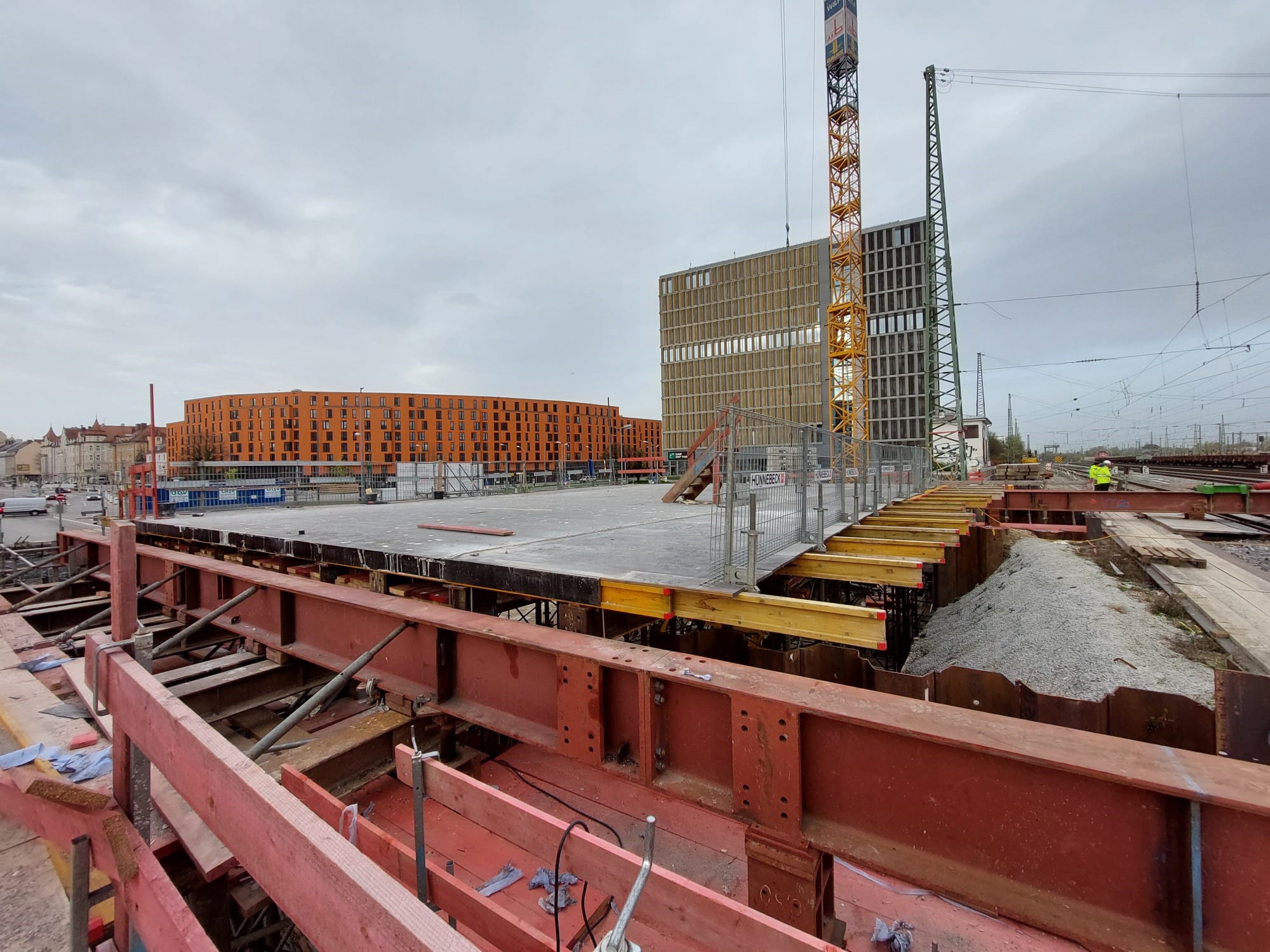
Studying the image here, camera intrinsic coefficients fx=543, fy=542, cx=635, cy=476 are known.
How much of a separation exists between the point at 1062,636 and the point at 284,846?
7.05 m

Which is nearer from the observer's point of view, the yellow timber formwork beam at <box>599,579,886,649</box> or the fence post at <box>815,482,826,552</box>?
the yellow timber formwork beam at <box>599,579,886,649</box>

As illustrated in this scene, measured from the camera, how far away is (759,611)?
11.7ft

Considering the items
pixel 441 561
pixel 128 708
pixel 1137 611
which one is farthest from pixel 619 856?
pixel 1137 611

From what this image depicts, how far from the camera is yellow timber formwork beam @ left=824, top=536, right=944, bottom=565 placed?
6.02m

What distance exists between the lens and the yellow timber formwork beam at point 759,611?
3.32m

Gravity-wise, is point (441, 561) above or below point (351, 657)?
above

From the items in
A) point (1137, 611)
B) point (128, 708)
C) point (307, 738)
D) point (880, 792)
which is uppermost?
point (128, 708)

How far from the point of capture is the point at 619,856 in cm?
177

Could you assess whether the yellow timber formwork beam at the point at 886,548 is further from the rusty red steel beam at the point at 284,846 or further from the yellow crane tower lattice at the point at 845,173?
the yellow crane tower lattice at the point at 845,173

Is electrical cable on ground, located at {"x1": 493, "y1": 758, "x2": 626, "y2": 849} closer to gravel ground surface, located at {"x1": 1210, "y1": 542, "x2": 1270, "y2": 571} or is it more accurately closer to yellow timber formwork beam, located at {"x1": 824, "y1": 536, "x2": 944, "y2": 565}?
yellow timber formwork beam, located at {"x1": 824, "y1": 536, "x2": 944, "y2": 565}

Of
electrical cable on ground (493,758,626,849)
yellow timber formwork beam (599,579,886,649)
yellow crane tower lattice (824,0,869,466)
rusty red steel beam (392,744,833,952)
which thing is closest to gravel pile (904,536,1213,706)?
yellow timber formwork beam (599,579,886,649)

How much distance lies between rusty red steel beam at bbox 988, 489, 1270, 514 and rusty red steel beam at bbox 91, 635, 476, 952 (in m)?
15.1

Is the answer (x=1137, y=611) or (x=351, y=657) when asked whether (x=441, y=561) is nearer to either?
(x=351, y=657)

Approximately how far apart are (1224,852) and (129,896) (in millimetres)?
3768
